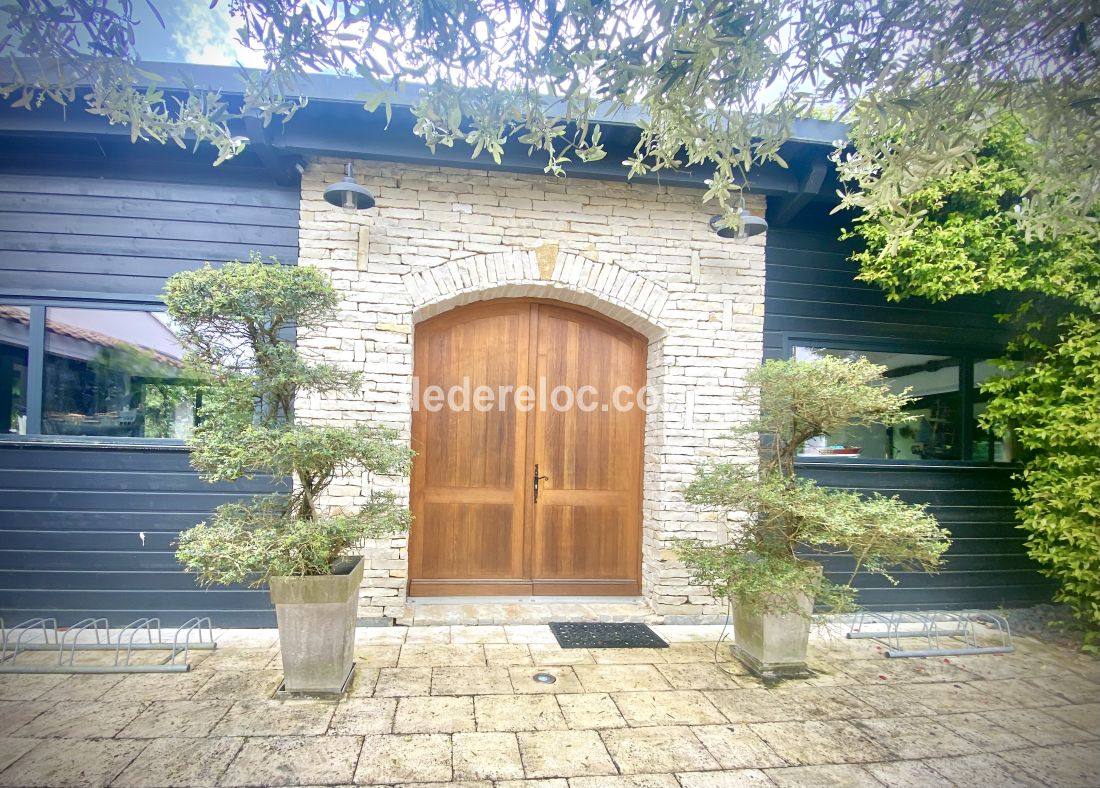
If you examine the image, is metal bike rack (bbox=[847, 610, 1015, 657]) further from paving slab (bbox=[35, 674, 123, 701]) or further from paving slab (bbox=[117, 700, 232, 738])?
paving slab (bbox=[35, 674, 123, 701])

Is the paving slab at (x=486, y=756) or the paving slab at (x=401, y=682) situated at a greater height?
the paving slab at (x=486, y=756)

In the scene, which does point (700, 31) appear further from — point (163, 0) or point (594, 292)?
point (594, 292)

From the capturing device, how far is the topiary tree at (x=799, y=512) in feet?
10.1

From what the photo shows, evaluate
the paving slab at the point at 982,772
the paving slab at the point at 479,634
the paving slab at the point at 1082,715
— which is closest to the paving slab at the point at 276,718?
the paving slab at the point at 479,634

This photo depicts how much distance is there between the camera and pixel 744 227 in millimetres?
3789

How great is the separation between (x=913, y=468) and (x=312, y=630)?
4484mm

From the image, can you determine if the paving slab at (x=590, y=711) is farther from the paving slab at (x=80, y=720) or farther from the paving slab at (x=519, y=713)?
the paving slab at (x=80, y=720)

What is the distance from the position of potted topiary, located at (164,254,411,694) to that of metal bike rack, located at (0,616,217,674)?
760 mm

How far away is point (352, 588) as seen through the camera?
299 cm

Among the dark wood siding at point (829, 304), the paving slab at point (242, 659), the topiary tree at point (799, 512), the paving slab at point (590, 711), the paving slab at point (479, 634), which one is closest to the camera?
the paving slab at point (590, 711)

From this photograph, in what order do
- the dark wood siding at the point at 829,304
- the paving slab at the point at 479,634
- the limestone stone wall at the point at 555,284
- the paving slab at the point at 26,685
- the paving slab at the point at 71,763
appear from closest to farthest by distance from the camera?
the paving slab at the point at 71,763
the paving slab at the point at 26,685
the paving slab at the point at 479,634
the limestone stone wall at the point at 555,284
the dark wood siding at the point at 829,304

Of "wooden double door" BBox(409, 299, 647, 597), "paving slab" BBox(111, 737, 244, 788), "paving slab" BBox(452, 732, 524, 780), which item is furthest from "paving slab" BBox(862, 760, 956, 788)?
"paving slab" BBox(111, 737, 244, 788)

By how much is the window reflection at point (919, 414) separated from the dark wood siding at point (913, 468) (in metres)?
0.12

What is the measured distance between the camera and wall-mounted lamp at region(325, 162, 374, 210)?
3.44 metres
